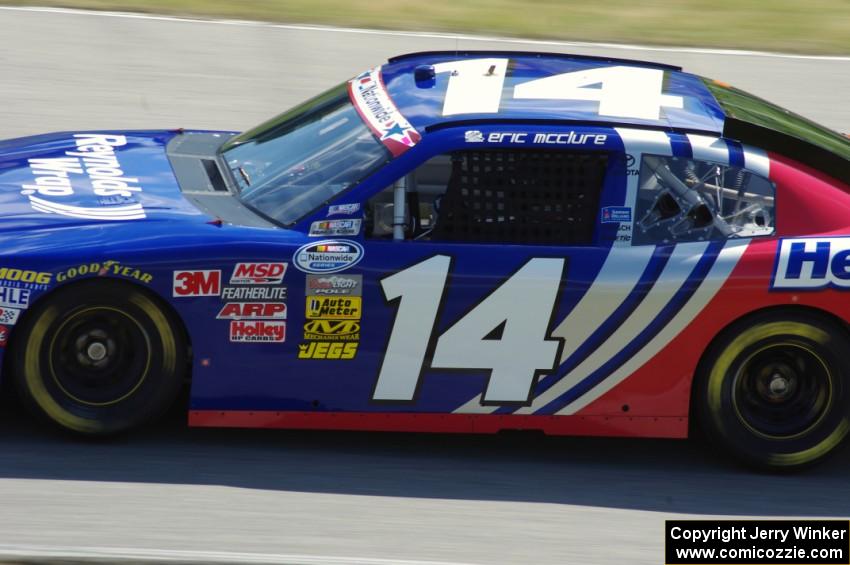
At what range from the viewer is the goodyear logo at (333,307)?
520 centimetres

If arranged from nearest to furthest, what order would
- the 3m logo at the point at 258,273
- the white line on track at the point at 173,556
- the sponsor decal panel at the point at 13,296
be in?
1. the white line on track at the point at 173,556
2. the sponsor decal panel at the point at 13,296
3. the 3m logo at the point at 258,273

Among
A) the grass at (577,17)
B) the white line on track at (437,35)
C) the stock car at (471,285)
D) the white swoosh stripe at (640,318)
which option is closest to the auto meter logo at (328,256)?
the stock car at (471,285)

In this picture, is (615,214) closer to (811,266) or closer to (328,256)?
(811,266)

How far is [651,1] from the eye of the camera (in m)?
12.7

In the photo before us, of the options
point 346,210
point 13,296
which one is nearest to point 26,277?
point 13,296

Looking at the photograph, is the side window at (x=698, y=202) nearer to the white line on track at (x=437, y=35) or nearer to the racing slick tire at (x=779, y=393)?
the racing slick tire at (x=779, y=393)

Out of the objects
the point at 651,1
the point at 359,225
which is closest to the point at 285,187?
the point at 359,225

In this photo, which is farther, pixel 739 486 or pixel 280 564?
pixel 739 486

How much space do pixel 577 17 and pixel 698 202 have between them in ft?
22.3

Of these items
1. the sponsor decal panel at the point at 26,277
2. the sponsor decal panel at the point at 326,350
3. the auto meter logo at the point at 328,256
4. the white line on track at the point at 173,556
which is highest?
the auto meter logo at the point at 328,256

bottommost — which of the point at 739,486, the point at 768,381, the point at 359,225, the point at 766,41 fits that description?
the point at 739,486

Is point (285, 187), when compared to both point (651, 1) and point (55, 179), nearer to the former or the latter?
point (55, 179)

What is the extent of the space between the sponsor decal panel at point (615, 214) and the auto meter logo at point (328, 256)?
3.32 ft

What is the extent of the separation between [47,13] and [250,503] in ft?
23.8
